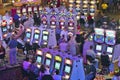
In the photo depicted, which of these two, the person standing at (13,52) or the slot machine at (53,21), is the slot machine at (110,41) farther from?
the slot machine at (53,21)

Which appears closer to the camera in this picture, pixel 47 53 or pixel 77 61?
pixel 77 61

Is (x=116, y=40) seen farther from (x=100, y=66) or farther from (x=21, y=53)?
(x=21, y=53)

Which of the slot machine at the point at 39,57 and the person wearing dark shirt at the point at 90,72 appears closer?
the person wearing dark shirt at the point at 90,72

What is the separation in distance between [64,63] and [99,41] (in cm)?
385

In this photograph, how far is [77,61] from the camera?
13773 millimetres

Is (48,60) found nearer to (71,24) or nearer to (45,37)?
(45,37)

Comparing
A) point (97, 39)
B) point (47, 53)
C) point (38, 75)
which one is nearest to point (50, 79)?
point (38, 75)

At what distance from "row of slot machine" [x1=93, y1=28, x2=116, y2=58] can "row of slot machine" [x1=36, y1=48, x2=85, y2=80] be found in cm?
323

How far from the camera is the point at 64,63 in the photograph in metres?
14.2

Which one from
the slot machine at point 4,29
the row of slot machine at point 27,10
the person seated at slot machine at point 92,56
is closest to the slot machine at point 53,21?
the row of slot machine at point 27,10

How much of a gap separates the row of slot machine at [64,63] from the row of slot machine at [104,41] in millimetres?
3231

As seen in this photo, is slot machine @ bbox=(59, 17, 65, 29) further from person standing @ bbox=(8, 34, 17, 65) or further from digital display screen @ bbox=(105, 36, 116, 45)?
person standing @ bbox=(8, 34, 17, 65)

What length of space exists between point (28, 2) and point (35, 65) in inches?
518

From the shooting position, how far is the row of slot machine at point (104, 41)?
17.0m
